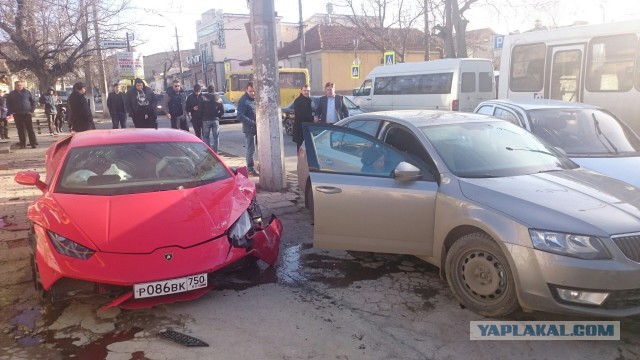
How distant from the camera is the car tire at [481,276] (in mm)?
3396

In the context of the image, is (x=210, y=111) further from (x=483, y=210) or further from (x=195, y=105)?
(x=483, y=210)

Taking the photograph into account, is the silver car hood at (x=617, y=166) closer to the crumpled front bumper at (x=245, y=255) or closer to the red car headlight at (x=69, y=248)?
the crumpled front bumper at (x=245, y=255)

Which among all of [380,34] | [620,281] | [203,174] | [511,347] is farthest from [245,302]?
[380,34]

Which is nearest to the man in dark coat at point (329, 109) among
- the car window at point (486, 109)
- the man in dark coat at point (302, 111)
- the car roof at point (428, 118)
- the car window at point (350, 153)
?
the man in dark coat at point (302, 111)

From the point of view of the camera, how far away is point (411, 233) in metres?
4.05

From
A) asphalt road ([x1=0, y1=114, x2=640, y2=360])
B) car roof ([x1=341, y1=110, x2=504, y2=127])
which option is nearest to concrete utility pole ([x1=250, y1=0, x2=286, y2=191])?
car roof ([x1=341, y1=110, x2=504, y2=127])

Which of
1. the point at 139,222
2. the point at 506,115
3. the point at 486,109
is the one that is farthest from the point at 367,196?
the point at 486,109

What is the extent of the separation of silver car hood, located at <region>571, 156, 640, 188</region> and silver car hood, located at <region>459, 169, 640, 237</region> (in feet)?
3.47

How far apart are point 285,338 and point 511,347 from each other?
5.03 ft

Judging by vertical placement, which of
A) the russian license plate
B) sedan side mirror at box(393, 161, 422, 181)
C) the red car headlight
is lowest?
the russian license plate

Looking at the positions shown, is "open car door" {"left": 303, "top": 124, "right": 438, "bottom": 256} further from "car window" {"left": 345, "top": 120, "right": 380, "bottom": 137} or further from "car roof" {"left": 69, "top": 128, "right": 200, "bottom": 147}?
"car roof" {"left": 69, "top": 128, "right": 200, "bottom": 147}

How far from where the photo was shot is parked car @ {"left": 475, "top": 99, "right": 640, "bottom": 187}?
5465mm

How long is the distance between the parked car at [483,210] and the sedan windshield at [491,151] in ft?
0.04

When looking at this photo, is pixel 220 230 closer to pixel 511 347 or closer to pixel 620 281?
pixel 511 347
